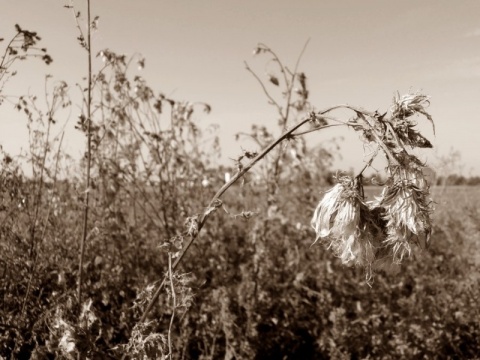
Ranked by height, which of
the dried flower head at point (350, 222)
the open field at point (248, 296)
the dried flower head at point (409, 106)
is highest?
the dried flower head at point (409, 106)

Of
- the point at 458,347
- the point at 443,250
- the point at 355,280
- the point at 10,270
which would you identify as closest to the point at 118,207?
the point at 10,270

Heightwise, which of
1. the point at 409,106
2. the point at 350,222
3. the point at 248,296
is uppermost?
the point at 409,106

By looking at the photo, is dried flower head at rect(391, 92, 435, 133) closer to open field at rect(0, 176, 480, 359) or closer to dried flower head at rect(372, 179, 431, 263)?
dried flower head at rect(372, 179, 431, 263)

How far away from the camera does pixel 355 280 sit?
4.25 m

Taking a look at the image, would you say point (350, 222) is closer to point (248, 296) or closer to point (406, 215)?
point (406, 215)

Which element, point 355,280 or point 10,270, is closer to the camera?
point 10,270

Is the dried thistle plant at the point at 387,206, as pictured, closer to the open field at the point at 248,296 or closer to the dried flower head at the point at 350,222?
the dried flower head at the point at 350,222

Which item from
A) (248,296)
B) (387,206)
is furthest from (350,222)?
(248,296)

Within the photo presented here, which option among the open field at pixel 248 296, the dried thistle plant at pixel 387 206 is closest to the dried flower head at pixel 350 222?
the dried thistle plant at pixel 387 206

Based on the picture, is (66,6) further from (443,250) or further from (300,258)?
(443,250)

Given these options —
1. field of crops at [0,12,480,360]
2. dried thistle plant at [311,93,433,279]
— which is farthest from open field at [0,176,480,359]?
dried thistle plant at [311,93,433,279]

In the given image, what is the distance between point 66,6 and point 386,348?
3.32m

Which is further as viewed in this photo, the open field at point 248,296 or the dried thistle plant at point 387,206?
the open field at point 248,296

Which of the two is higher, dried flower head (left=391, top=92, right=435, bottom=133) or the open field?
dried flower head (left=391, top=92, right=435, bottom=133)
